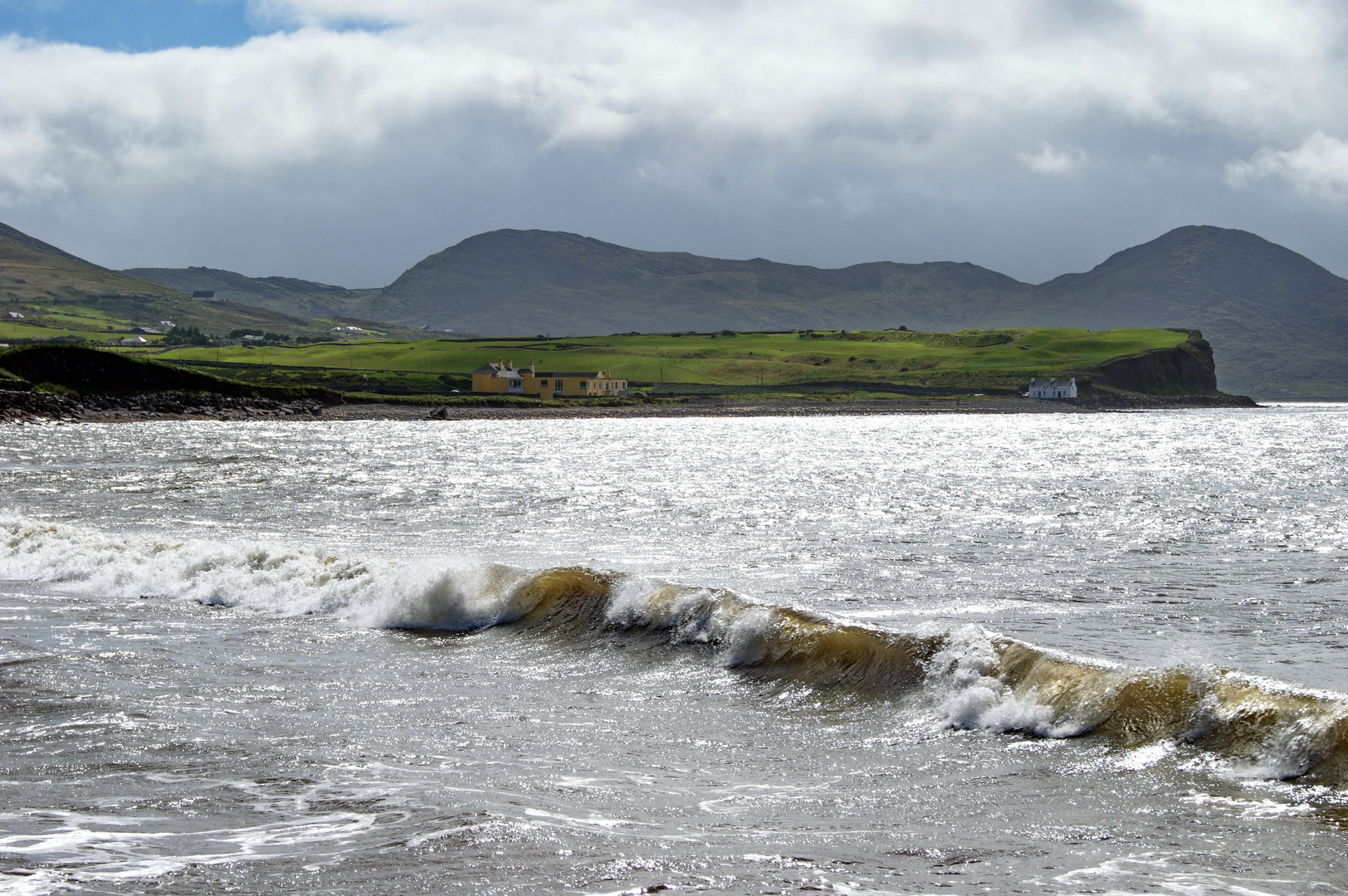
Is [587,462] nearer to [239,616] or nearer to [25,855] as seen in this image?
[239,616]

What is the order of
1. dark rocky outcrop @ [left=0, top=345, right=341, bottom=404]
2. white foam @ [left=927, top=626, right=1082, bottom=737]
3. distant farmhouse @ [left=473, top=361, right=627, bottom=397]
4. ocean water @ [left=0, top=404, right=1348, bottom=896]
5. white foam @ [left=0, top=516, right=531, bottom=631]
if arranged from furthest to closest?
1. distant farmhouse @ [left=473, top=361, right=627, bottom=397]
2. dark rocky outcrop @ [left=0, top=345, right=341, bottom=404]
3. white foam @ [left=0, top=516, right=531, bottom=631]
4. white foam @ [left=927, top=626, right=1082, bottom=737]
5. ocean water @ [left=0, top=404, right=1348, bottom=896]

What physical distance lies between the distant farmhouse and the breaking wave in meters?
144

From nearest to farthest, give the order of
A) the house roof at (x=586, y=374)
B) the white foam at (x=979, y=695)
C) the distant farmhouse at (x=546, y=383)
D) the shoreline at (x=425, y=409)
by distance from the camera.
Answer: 1. the white foam at (x=979, y=695)
2. the shoreline at (x=425, y=409)
3. the distant farmhouse at (x=546, y=383)
4. the house roof at (x=586, y=374)

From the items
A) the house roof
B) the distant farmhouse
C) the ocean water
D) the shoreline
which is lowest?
the ocean water

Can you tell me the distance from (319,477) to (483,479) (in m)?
7.51

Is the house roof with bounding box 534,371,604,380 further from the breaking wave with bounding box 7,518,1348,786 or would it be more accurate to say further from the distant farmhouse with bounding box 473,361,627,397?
the breaking wave with bounding box 7,518,1348,786

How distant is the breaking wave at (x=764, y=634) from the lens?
39.3ft

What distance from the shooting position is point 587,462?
66.2 meters

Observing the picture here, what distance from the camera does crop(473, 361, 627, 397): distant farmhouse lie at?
17225 centimetres

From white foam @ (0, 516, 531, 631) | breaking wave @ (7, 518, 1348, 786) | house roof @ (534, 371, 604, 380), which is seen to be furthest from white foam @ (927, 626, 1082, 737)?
house roof @ (534, 371, 604, 380)

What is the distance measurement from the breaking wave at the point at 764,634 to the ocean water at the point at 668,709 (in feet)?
0.18

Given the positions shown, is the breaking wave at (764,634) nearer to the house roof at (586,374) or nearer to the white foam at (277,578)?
the white foam at (277,578)

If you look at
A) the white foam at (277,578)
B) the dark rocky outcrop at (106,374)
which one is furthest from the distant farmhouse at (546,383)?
the white foam at (277,578)

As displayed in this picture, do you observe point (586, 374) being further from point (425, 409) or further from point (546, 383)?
point (425, 409)
